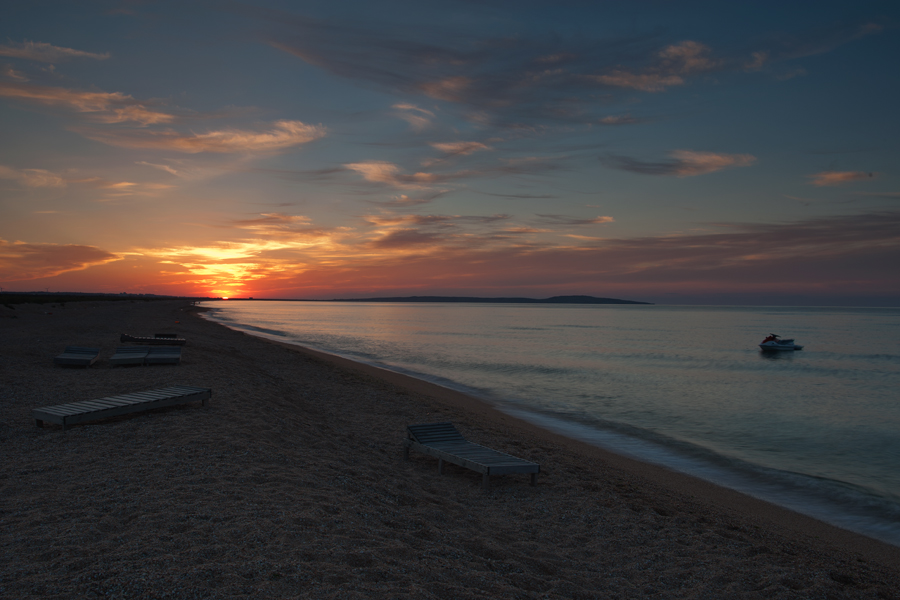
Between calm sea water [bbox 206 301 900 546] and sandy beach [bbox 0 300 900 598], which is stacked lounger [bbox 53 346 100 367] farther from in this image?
calm sea water [bbox 206 301 900 546]

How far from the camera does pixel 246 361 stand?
20.1m

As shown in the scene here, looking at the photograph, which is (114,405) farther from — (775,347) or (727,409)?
(775,347)

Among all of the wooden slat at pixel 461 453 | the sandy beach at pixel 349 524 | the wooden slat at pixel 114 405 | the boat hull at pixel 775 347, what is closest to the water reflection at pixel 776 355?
the boat hull at pixel 775 347

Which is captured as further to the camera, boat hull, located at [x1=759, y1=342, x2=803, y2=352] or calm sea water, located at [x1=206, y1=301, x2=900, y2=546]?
boat hull, located at [x1=759, y1=342, x2=803, y2=352]

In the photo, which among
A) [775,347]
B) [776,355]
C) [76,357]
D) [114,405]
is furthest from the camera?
[775,347]

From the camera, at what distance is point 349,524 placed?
17.5 feet

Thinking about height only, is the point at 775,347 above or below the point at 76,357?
below

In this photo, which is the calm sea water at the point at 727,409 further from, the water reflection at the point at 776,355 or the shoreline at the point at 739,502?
the water reflection at the point at 776,355

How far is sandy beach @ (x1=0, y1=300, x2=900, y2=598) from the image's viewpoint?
4.15 m

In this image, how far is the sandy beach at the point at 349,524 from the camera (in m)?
4.15

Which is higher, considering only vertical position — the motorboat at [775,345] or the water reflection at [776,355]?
the motorboat at [775,345]

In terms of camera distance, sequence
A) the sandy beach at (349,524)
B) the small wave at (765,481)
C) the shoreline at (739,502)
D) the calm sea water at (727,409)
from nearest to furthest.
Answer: the sandy beach at (349,524)
the shoreline at (739,502)
the small wave at (765,481)
the calm sea water at (727,409)

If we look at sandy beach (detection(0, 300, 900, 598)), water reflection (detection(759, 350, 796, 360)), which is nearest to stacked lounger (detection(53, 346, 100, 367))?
sandy beach (detection(0, 300, 900, 598))

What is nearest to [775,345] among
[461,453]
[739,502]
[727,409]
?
[727,409]
